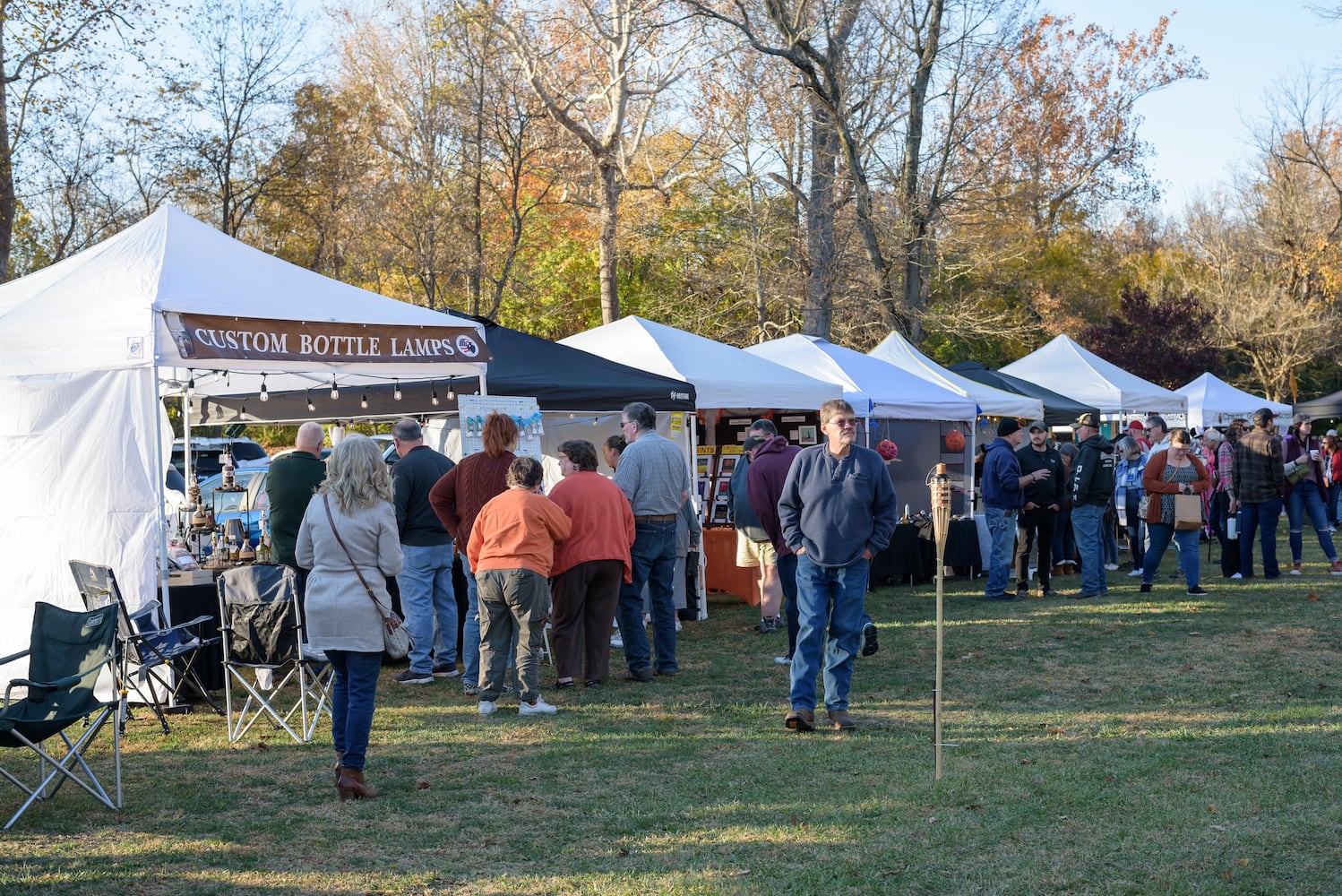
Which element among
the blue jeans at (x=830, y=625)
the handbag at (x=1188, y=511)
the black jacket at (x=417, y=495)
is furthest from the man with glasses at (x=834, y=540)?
the handbag at (x=1188, y=511)

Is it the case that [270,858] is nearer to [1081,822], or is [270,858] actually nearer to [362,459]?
[362,459]

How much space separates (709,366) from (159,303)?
215 inches

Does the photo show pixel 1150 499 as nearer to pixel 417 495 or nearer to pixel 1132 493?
pixel 1132 493

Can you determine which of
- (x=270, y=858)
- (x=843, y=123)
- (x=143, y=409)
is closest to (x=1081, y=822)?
(x=270, y=858)

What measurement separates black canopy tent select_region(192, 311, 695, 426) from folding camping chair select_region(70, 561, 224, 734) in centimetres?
326

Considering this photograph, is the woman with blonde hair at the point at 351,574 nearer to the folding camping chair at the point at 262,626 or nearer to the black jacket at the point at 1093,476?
the folding camping chair at the point at 262,626

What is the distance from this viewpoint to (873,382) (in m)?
13.6

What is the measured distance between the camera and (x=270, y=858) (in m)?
4.44

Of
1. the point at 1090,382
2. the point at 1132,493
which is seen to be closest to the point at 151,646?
the point at 1132,493

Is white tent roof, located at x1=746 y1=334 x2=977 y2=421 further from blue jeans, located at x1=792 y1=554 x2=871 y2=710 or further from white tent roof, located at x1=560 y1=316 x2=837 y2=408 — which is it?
blue jeans, located at x1=792 y1=554 x2=871 y2=710

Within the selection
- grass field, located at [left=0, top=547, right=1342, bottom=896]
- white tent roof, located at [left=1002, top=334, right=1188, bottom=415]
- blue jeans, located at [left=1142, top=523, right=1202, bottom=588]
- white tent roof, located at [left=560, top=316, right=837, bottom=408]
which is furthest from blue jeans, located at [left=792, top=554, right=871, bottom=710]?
white tent roof, located at [left=1002, top=334, right=1188, bottom=415]

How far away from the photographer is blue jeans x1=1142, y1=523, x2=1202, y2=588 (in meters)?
11.3

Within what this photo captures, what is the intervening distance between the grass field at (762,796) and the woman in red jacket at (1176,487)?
320 centimetres

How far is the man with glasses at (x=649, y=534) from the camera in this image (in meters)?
7.98
